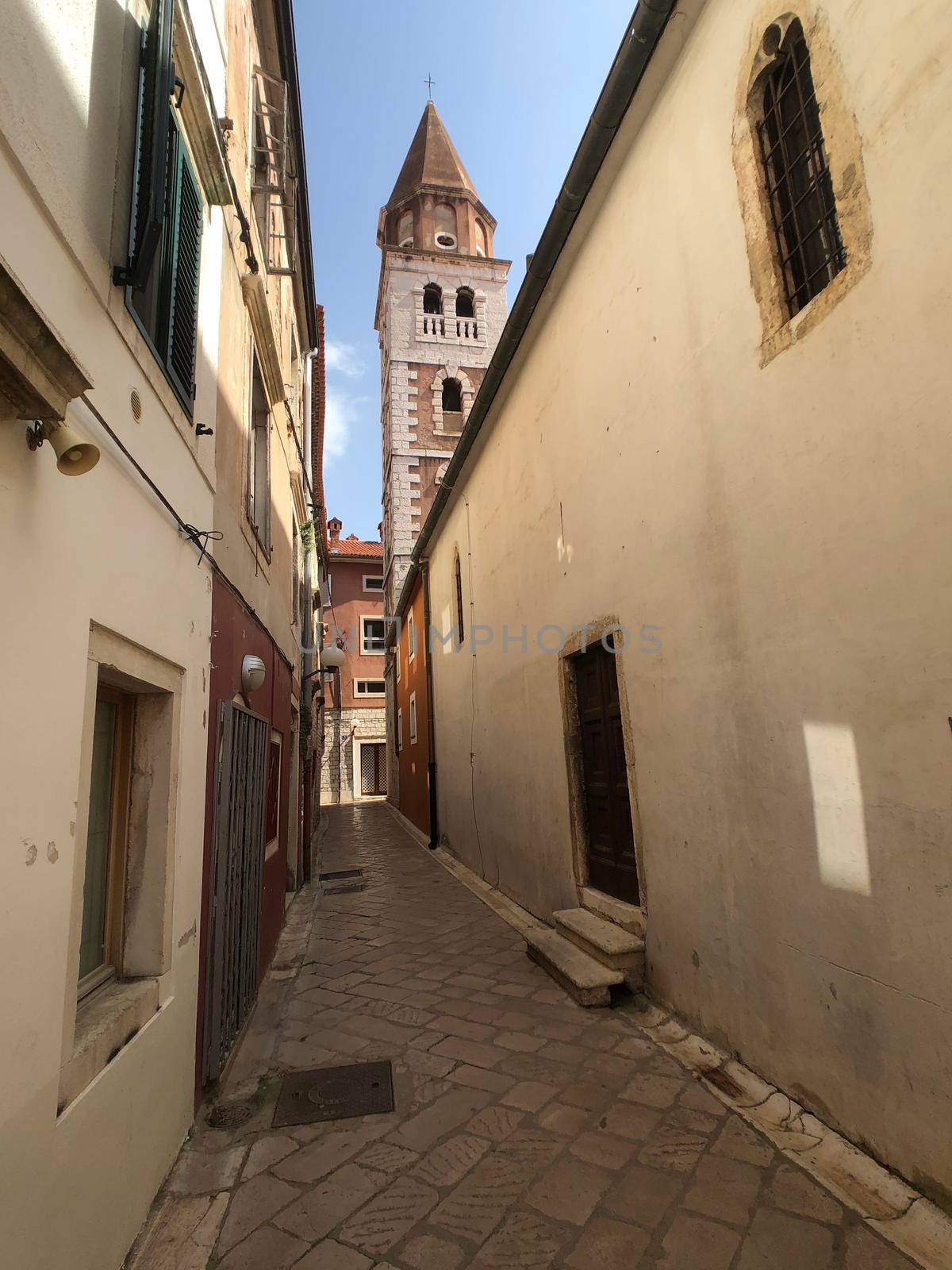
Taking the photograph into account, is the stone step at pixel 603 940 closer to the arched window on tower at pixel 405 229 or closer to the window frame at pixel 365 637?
the window frame at pixel 365 637

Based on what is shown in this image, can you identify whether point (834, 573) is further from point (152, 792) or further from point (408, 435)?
point (408, 435)

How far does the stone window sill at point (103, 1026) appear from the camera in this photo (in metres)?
1.93

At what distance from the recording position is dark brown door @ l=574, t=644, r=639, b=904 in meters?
5.12

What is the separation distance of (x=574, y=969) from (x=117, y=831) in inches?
126

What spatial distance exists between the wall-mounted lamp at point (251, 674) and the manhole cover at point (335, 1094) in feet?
7.54

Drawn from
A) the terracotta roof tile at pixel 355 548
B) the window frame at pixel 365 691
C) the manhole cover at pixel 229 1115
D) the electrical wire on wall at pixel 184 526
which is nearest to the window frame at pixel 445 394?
the terracotta roof tile at pixel 355 548

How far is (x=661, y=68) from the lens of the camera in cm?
433

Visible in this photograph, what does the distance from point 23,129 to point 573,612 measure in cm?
466

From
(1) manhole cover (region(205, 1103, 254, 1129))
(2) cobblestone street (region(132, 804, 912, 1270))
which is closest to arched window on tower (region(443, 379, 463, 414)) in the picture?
(2) cobblestone street (region(132, 804, 912, 1270))

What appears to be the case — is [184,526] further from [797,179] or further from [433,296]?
[433,296]

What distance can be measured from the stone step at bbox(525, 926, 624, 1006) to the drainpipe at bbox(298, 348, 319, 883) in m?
5.37

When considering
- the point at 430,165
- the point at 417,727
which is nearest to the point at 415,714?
the point at 417,727

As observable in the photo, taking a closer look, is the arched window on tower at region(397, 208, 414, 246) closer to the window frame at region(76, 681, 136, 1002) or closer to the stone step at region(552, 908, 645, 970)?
the stone step at region(552, 908, 645, 970)

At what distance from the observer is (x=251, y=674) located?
462 centimetres
